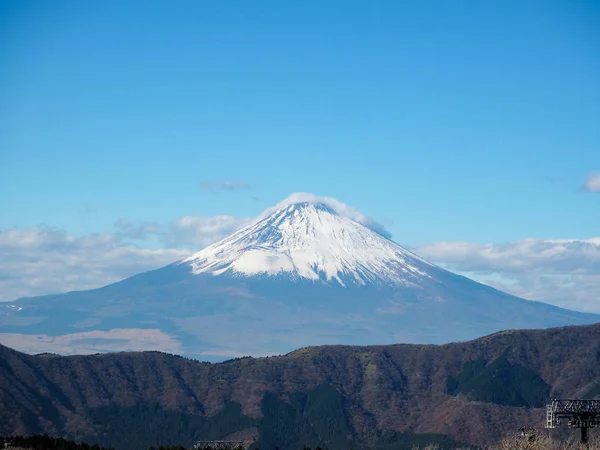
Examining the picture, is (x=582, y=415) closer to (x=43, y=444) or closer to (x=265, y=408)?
(x=43, y=444)

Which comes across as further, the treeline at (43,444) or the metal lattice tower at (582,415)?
the treeline at (43,444)

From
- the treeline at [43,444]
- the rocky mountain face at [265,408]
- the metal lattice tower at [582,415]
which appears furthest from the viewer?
the rocky mountain face at [265,408]

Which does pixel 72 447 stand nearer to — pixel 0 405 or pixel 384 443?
pixel 0 405

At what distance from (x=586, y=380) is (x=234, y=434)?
67033mm

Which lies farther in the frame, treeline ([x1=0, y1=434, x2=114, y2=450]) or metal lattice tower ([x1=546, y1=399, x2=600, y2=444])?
treeline ([x1=0, y1=434, x2=114, y2=450])

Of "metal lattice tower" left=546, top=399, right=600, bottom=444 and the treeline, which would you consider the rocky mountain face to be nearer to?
the treeline

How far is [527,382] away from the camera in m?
198

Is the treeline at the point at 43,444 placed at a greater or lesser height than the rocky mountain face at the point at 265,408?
lesser

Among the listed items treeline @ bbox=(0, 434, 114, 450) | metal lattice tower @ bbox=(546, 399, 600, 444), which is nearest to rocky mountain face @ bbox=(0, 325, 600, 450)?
treeline @ bbox=(0, 434, 114, 450)

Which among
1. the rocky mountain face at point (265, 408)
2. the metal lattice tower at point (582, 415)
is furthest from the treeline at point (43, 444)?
the metal lattice tower at point (582, 415)

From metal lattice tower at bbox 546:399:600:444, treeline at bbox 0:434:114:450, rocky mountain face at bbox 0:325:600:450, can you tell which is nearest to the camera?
metal lattice tower at bbox 546:399:600:444

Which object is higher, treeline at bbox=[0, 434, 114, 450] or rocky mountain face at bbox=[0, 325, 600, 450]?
rocky mountain face at bbox=[0, 325, 600, 450]

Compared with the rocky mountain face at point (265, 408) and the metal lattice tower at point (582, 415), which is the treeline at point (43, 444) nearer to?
the rocky mountain face at point (265, 408)

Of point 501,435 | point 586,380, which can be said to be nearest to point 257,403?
point 501,435
